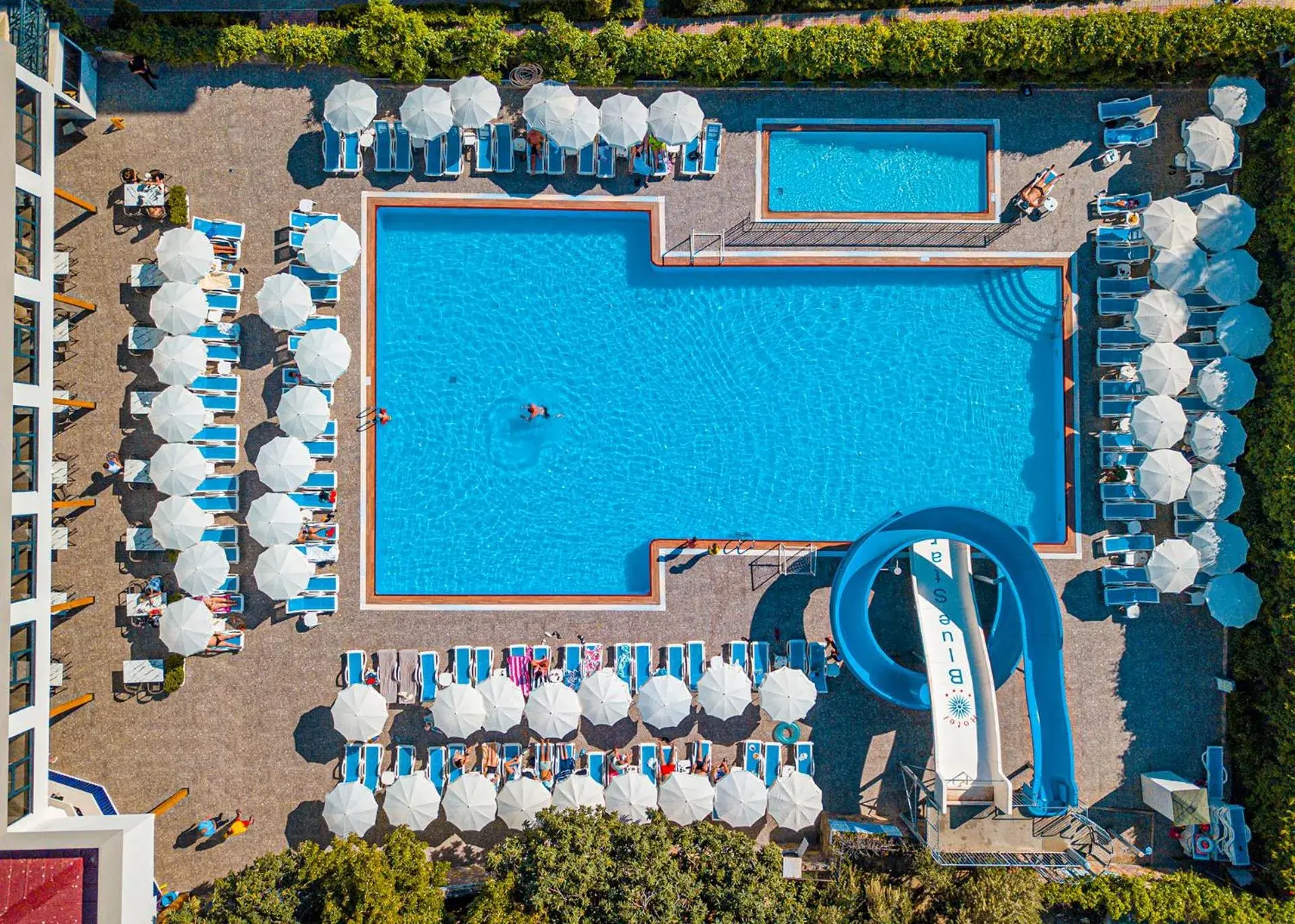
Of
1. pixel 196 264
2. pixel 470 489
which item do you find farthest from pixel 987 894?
pixel 196 264

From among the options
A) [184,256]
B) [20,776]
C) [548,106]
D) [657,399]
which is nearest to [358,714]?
[20,776]

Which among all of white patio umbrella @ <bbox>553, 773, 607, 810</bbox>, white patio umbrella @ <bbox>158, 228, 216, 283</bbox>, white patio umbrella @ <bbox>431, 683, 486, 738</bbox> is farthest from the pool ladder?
white patio umbrella @ <bbox>553, 773, 607, 810</bbox>

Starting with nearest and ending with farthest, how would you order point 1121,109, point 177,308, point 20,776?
point 20,776 → point 177,308 → point 1121,109

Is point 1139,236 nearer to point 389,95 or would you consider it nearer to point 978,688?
point 978,688

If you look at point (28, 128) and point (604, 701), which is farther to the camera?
point (604, 701)

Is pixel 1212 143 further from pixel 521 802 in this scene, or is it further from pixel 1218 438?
pixel 521 802

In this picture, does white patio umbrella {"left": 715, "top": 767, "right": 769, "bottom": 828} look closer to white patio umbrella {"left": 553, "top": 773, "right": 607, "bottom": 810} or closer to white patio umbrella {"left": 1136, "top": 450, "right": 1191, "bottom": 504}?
white patio umbrella {"left": 553, "top": 773, "right": 607, "bottom": 810}

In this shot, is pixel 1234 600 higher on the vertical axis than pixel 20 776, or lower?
higher

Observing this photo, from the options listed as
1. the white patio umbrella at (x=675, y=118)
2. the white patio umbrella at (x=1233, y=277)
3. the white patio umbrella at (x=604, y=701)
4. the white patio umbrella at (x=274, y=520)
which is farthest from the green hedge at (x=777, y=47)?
the white patio umbrella at (x=604, y=701)
